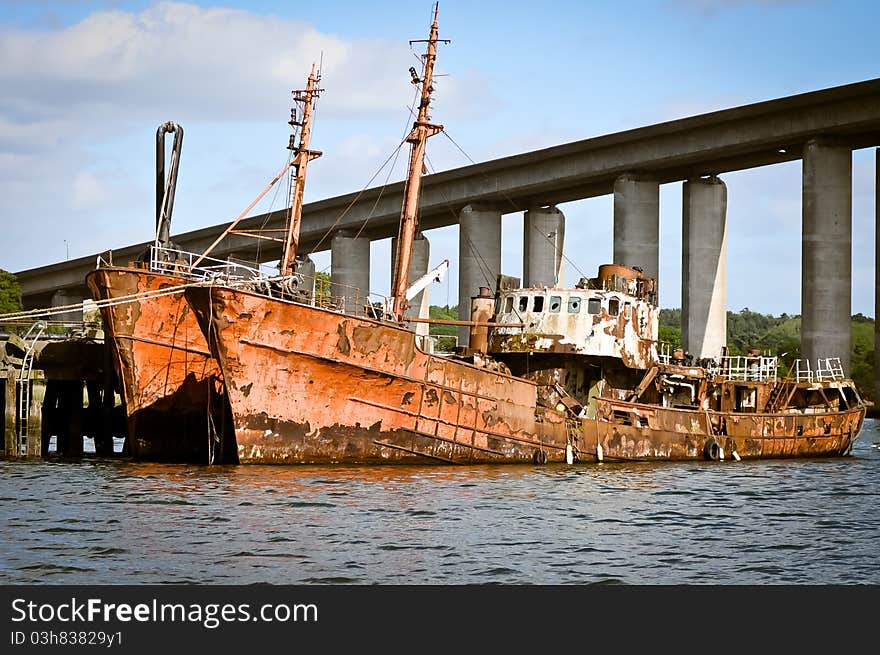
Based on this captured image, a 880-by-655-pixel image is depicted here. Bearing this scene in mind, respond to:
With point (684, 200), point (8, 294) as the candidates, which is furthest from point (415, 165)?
point (8, 294)

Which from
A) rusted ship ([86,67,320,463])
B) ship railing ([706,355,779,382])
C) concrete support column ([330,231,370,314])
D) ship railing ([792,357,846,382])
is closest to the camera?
rusted ship ([86,67,320,463])

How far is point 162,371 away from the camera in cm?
3450

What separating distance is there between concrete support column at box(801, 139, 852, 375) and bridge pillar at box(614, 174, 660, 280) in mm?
10029

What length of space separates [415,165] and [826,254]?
32486 millimetres

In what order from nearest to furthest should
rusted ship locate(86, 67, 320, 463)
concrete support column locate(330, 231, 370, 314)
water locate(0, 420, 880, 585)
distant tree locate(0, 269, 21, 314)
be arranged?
water locate(0, 420, 880, 585)
rusted ship locate(86, 67, 320, 463)
concrete support column locate(330, 231, 370, 314)
distant tree locate(0, 269, 21, 314)

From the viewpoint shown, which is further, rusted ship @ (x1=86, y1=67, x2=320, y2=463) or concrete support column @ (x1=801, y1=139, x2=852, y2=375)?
concrete support column @ (x1=801, y1=139, x2=852, y2=375)

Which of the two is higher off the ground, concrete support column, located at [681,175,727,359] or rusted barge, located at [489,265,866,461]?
concrete support column, located at [681,175,727,359]

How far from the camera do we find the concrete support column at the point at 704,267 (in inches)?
2773

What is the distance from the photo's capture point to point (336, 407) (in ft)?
103

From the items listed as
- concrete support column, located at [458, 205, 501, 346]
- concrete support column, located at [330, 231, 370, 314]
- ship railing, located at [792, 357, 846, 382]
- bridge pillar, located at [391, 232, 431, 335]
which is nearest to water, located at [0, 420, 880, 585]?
ship railing, located at [792, 357, 846, 382]

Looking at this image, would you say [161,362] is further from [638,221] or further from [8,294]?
[8,294]

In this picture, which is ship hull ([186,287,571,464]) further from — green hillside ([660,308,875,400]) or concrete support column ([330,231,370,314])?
concrete support column ([330,231,370,314])

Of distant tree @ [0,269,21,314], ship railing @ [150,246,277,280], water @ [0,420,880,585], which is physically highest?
distant tree @ [0,269,21,314]

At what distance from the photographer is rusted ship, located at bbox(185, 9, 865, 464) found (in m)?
31.0
